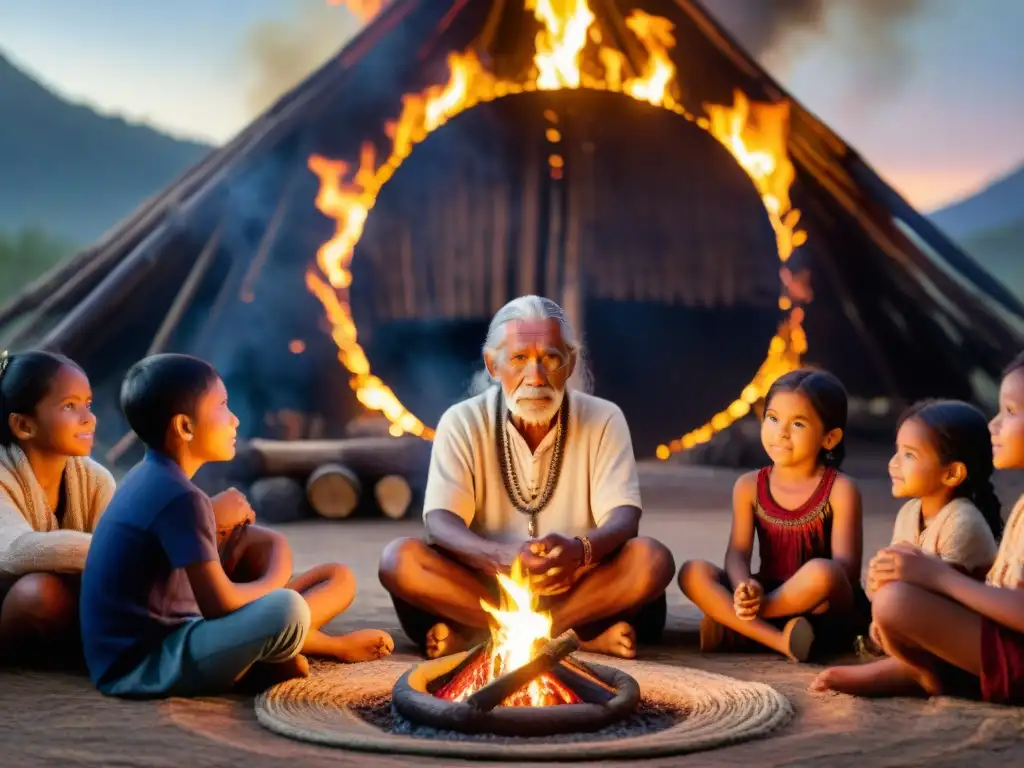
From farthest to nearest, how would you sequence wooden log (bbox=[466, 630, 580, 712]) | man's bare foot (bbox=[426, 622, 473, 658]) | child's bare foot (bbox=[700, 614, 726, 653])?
child's bare foot (bbox=[700, 614, 726, 653]) → man's bare foot (bbox=[426, 622, 473, 658]) → wooden log (bbox=[466, 630, 580, 712])

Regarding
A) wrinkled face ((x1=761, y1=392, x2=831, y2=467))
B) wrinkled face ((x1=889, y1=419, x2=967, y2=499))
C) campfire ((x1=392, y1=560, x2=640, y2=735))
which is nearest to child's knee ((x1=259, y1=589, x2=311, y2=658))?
campfire ((x1=392, y1=560, x2=640, y2=735))

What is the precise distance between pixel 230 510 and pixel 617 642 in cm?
124

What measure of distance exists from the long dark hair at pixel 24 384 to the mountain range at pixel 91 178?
507 inches

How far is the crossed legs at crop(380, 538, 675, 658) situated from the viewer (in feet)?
12.5

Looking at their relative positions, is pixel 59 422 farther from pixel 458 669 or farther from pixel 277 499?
pixel 277 499

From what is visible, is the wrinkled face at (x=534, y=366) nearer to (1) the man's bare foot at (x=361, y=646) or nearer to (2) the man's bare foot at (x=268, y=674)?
(1) the man's bare foot at (x=361, y=646)

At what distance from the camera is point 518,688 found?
2.89 metres

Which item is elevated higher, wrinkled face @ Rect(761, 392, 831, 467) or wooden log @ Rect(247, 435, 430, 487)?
wooden log @ Rect(247, 435, 430, 487)

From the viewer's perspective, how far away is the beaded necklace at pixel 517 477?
154 inches

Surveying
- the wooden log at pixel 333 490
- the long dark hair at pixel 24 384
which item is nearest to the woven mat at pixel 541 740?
the long dark hair at pixel 24 384

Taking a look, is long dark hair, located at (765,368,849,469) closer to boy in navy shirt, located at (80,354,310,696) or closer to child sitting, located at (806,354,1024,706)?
child sitting, located at (806,354,1024,706)

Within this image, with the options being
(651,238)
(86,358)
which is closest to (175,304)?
(86,358)

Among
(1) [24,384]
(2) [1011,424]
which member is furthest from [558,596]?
(1) [24,384]

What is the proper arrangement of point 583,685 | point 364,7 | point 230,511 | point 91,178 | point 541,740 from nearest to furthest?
point 541,740 < point 583,685 < point 230,511 < point 364,7 < point 91,178
